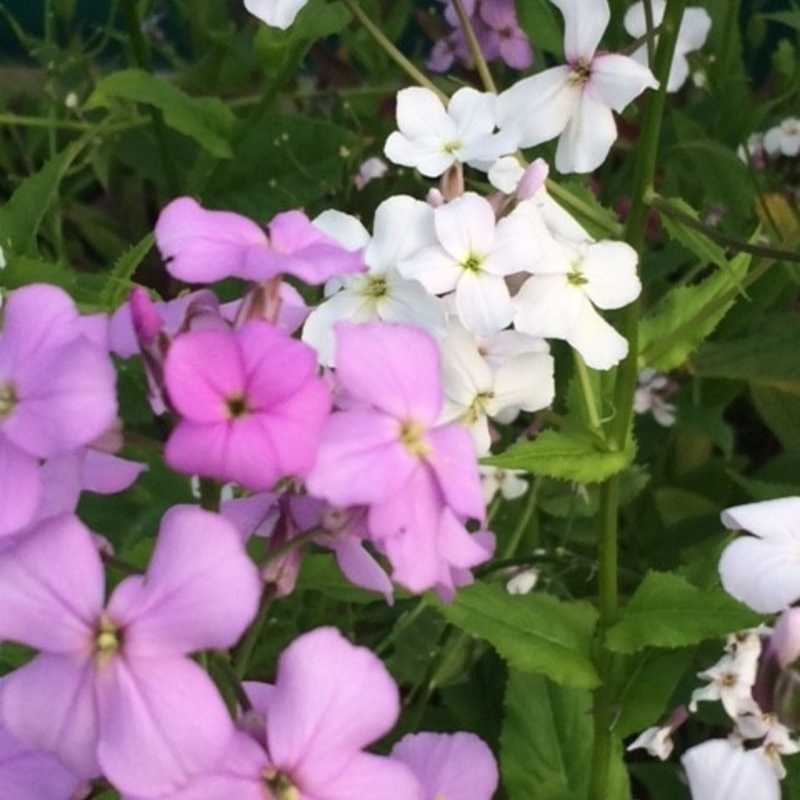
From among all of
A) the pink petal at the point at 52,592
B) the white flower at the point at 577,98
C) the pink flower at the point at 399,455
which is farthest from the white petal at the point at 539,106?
the pink petal at the point at 52,592

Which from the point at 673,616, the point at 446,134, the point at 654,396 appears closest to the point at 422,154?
the point at 446,134

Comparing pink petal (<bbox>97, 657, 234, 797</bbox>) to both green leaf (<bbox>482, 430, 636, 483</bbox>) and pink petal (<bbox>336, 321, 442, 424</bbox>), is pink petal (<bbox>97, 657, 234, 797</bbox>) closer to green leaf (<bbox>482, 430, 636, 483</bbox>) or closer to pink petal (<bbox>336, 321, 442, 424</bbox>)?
pink petal (<bbox>336, 321, 442, 424</bbox>)

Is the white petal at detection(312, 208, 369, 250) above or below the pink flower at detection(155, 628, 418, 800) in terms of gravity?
above

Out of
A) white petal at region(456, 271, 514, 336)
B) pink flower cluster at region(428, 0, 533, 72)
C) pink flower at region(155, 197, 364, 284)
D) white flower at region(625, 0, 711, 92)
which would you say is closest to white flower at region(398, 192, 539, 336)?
white petal at region(456, 271, 514, 336)

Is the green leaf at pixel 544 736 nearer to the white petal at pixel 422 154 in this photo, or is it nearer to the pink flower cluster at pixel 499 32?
the white petal at pixel 422 154

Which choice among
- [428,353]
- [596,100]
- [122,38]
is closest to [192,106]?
[122,38]

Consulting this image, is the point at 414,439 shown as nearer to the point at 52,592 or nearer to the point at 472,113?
the point at 52,592
